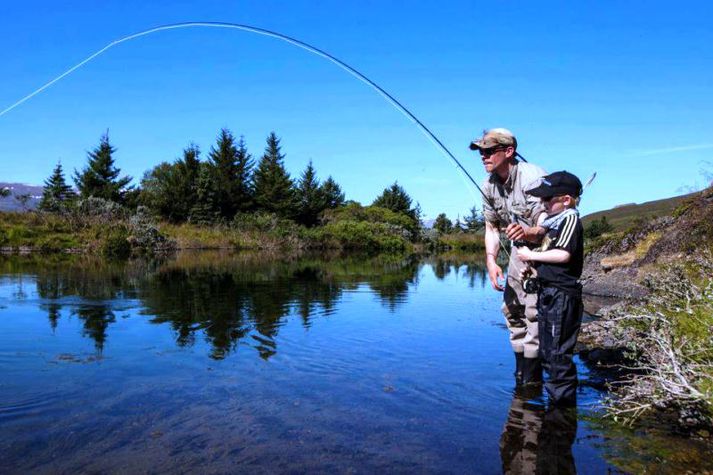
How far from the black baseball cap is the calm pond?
5.33 feet

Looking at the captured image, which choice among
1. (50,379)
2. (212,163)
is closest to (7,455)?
(50,379)

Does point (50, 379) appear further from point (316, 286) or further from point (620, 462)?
point (316, 286)

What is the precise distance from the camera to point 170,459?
3332 millimetres

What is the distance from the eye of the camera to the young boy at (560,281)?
4.01m

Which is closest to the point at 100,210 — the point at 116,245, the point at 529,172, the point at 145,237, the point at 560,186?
the point at 145,237

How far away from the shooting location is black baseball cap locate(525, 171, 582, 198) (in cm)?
412

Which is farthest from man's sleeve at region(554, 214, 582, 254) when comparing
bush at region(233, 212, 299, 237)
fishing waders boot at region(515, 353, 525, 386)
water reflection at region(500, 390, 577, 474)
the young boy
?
bush at region(233, 212, 299, 237)

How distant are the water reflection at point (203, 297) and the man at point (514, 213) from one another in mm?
2704

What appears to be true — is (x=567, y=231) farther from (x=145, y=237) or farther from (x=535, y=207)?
(x=145, y=237)

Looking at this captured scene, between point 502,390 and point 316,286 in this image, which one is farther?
point 316,286

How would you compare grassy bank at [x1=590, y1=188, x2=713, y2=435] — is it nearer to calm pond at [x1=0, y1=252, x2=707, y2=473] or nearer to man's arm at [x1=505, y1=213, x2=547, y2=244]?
calm pond at [x1=0, y1=252, x2=707, y2=473]

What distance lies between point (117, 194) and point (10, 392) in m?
39.1

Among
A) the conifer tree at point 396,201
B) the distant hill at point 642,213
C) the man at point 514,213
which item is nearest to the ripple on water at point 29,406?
the man at point 514,213

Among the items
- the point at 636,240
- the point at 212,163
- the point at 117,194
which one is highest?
the point at 212,163
